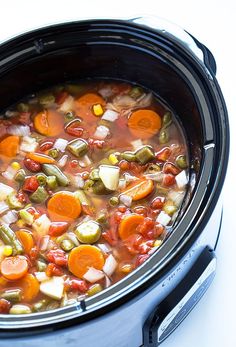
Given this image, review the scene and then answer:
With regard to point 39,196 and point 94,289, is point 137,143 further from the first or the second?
point 94,289

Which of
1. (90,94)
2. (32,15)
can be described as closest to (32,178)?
(90,94)

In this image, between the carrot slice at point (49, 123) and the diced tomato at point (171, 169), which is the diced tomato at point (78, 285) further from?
the carrot slice at point (49, 123)

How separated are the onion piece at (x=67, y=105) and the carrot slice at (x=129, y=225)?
428mm

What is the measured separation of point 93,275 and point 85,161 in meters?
0.35

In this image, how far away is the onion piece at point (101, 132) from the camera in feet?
6.73

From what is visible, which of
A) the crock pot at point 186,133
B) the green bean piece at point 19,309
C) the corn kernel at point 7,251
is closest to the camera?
the crock pot at point 186,133

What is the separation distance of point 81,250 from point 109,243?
70 millimetres

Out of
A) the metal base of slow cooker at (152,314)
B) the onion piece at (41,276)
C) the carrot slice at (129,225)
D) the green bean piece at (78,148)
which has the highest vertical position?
the green bean piece at (78,148)

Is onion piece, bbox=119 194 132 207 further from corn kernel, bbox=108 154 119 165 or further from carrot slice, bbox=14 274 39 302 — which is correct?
carrot slice, bbox=14 274 39 302

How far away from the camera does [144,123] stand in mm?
2055

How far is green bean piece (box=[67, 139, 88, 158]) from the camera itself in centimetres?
202

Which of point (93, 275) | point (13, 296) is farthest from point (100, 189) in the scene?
point (13, 296)

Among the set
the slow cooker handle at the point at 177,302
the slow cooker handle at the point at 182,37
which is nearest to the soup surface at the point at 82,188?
the slow cooker handle at the point at 177,302

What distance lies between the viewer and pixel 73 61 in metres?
2.11
